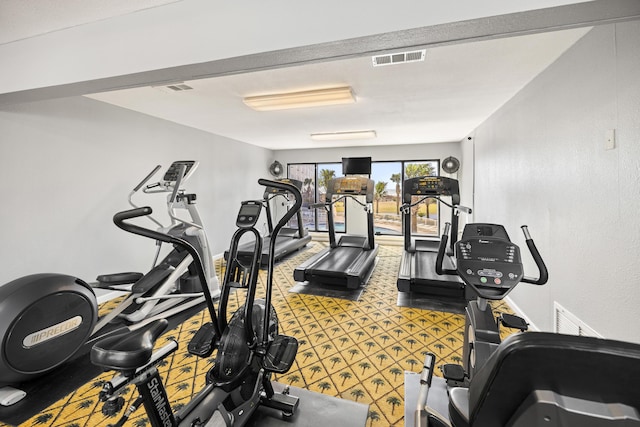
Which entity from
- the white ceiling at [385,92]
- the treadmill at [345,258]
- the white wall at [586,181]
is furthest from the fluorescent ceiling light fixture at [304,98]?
the treadmill at [345,258]

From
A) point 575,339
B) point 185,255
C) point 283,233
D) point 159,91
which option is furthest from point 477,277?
point 283,233

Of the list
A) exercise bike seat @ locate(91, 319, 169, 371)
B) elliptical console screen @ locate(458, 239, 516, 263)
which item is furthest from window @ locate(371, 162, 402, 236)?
exercise bike seat @ locate(91, 319, 169, 371)

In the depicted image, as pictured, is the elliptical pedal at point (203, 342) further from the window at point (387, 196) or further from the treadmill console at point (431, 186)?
the window at point (387, 196)

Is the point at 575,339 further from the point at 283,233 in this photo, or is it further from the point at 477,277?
the point at 283,233

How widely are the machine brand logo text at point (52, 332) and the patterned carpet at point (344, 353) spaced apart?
1.47ft

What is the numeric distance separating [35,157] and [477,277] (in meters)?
4.46

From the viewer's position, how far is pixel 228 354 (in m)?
1.69

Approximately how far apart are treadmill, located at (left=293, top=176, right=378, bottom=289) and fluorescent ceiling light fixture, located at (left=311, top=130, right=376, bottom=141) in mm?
899

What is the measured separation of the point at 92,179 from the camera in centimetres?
374

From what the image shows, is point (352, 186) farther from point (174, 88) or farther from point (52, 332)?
point (52, 332)

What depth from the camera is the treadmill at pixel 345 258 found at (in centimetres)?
419

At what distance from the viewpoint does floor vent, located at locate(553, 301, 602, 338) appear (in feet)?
6.82

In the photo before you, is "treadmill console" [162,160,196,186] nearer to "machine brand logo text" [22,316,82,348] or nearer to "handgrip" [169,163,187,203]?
"handgrip" [169,163,187,203]

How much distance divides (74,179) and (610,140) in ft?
16.9
